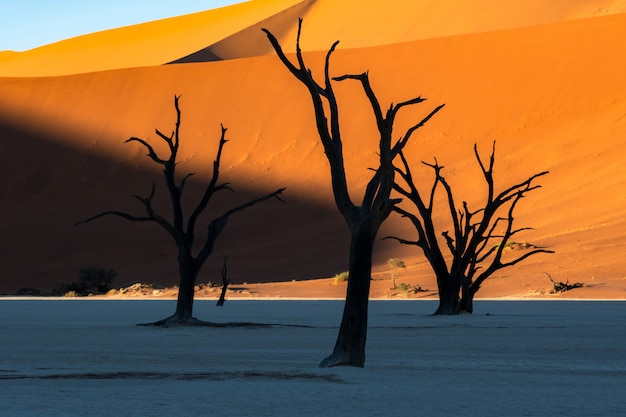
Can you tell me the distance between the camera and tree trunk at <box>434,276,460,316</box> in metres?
28.3

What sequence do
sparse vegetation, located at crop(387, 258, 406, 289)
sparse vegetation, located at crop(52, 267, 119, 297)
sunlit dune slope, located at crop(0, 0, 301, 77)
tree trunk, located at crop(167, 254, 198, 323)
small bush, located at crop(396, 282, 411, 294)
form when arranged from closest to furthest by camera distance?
tree trunk, located at crop(167, 254, 198, 323) → small bush, located at crop(396, 282, 411, 294) → sparse vegetation, located at crop(387, 258, 406, 289) → sparse vegetation, located at crop(52, 267, 119, 297) → sunlit dune slope, located at crop(0, 0, 301, 77)

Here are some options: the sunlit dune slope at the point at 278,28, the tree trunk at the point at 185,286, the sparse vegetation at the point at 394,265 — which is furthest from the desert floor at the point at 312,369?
the sunlit dune slope at the point at 278,28

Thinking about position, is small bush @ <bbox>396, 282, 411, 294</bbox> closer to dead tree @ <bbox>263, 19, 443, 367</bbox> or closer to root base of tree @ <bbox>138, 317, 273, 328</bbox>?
root base of tree @ <bbox>138, 317, 273, 328</bbox>

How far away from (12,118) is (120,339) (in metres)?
61.8

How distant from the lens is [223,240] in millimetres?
63625

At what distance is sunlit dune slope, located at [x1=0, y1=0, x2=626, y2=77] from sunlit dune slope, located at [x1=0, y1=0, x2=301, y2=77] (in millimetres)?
90

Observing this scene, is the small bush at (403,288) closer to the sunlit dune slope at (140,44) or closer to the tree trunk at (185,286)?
the tree trunk at (185,286)

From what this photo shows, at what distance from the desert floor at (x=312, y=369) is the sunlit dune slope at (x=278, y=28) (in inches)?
2397

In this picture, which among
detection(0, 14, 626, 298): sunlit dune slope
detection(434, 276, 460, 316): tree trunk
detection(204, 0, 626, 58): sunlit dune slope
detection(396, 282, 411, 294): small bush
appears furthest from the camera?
detection(204, 0, 626, 58): sunlit dune slope

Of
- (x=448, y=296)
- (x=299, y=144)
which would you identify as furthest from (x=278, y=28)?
(x=448, y=296)

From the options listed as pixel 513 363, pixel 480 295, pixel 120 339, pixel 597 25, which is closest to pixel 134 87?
pixel 597 25

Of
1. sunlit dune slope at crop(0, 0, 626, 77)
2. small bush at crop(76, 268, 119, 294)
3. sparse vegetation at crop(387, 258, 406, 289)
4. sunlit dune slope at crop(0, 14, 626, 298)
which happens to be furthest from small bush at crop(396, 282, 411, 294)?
sunlit dune slope at crop(0, 0, 626, 77)

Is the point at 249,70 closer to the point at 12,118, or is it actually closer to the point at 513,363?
the point at 12,118

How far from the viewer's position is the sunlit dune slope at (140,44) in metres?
A: 113
